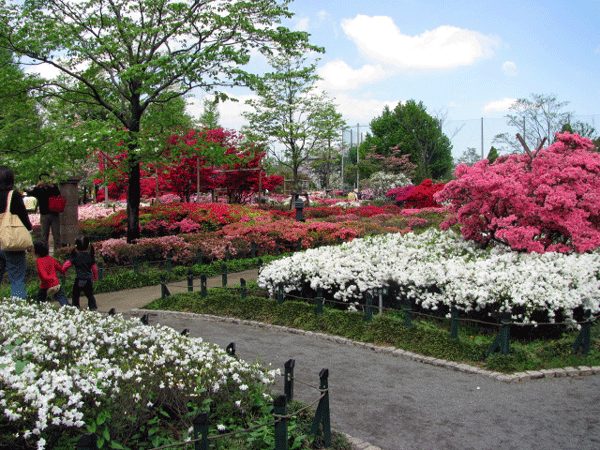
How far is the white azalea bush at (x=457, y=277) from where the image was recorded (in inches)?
237

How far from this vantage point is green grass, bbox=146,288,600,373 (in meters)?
5.44

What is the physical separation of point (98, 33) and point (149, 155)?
3.26 meters

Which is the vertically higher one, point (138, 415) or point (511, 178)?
point (511, 178)

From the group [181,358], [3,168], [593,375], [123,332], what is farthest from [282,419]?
[3,168]

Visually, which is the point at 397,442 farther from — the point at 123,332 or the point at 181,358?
the point at 123,332

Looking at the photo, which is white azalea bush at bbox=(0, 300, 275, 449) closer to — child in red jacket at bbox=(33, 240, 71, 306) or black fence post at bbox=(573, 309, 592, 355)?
child in red jacket at bbox=(33, 240, 71, 306)

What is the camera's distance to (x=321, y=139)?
28391mm

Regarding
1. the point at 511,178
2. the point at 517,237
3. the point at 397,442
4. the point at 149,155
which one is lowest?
the point at 397,442

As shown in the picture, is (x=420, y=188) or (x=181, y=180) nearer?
(x=181, y=180)

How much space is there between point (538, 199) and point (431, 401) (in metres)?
4.65

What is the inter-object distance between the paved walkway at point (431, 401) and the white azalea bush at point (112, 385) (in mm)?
640

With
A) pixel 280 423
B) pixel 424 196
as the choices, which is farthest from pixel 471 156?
pixel 280 423

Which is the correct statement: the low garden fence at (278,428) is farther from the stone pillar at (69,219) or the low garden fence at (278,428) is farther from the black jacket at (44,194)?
the stone pillar at (69,219)

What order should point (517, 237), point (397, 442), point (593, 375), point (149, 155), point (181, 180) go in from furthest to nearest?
point (181, 180)
point (149, 155)
point (517, 237)
point (593, 375)
point (397, 442)
